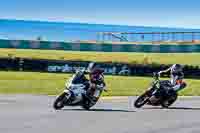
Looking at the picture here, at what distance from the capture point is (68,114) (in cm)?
1739

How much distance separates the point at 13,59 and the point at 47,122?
77.2ft

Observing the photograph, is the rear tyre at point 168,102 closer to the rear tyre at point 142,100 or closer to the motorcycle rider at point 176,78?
the motorcycle rider at point 176,78

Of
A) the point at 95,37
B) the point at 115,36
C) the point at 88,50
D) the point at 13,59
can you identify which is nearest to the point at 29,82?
the point at 13,59

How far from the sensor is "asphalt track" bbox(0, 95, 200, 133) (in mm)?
14477

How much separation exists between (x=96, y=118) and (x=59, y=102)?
216 cm

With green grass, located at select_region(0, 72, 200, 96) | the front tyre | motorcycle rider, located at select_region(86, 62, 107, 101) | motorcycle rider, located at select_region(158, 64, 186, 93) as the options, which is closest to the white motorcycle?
the front tyre

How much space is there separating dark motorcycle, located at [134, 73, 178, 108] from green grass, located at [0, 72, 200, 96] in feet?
21.2

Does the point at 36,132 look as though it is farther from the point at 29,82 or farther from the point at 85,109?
the point at 29,82

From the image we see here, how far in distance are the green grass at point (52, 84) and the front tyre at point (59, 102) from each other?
745 centimetres

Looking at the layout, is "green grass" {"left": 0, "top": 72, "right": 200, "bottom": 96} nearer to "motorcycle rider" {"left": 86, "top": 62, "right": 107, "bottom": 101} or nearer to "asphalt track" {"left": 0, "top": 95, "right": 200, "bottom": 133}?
"asphalt track" {"left": 0, "top": 95, "right": 200, "bottom": 133}

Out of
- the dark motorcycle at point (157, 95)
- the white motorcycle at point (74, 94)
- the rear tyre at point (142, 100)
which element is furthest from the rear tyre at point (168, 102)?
the white motorcycle at point (74, 94)

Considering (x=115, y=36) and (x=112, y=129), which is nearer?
(x=112, y=129)

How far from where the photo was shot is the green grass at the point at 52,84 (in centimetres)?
2742

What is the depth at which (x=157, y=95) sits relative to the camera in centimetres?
2027
